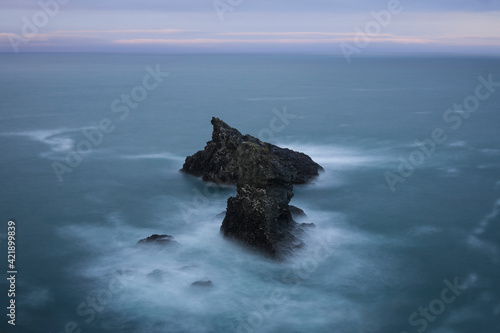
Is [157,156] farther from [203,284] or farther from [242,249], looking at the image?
[203,284]

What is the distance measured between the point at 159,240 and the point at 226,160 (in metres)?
8.18

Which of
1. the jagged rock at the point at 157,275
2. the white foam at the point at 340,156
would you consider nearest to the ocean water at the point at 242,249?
the jagged rock at the point at 157,275

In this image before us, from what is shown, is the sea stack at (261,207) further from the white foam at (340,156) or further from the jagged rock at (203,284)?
the white foam at (340,156)

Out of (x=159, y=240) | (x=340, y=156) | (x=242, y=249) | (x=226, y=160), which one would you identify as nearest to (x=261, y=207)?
(x=242, y=249)

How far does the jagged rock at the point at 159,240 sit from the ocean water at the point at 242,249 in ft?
1.29

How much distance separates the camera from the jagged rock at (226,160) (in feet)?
92.2

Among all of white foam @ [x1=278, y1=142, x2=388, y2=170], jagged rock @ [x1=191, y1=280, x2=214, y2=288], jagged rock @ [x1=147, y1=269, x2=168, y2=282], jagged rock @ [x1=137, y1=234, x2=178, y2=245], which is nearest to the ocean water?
jagged rock @ [x1=147, y1=269, x2=168, y2=282]

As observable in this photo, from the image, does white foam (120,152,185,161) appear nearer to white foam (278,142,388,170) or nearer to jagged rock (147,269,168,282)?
white foam (278,142,388,170)

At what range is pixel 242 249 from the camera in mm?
20516

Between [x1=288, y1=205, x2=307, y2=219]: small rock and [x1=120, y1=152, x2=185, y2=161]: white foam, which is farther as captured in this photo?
[x1=120, y1=152, x2=185, y2=161]: white foam

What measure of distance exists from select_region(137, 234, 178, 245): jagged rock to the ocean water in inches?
15.4

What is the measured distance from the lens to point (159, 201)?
26.9 metres

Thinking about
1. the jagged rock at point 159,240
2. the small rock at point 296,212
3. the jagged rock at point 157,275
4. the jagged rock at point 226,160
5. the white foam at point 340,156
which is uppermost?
the white foam at point 340,156

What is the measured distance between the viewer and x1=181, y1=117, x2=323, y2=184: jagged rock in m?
28.1
